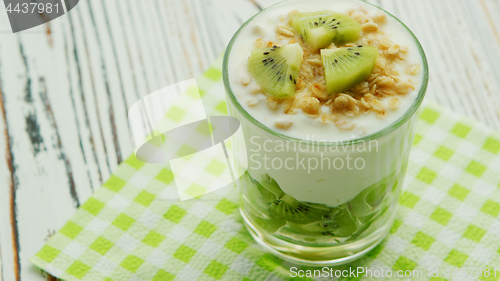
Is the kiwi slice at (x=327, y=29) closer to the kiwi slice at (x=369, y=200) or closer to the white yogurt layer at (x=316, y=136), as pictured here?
the white yogurt layer at (x=316, y=136)

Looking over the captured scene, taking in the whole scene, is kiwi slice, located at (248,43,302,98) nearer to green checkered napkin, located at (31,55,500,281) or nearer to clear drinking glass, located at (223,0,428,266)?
clear drinking glass, located at (223,0,428,266)

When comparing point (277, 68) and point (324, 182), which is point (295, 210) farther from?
point (277, 68)

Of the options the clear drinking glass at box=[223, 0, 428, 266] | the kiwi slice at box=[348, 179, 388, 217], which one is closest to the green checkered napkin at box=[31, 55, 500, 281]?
the clear drinking glass at box=[223, 0, 428, 266]

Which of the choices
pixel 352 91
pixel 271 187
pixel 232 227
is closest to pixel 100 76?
pixel 232 227

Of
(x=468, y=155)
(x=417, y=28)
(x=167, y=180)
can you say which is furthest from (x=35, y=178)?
(x=417, y=28)

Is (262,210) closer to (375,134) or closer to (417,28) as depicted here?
(375,134)
